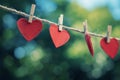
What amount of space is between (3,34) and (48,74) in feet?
2.15

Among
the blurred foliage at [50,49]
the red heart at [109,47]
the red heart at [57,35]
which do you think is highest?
the red heart at [57,35]

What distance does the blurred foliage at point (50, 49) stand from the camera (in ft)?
12.6

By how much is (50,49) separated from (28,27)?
112 inches

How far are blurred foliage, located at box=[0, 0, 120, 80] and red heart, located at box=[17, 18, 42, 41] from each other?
2657 mm

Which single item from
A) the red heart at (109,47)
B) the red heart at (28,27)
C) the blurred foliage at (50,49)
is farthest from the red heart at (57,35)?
the blurred foliage at (50,49)

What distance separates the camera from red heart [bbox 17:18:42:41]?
3.67 feet

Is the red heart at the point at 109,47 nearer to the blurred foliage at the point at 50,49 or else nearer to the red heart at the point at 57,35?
the red heart at the point at 57,35

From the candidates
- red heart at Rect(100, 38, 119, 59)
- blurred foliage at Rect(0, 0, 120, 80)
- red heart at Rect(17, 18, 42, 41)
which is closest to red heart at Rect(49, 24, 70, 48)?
red heart at Rect(17, 18, 42, 41)

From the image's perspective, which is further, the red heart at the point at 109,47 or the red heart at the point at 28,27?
the red heart at the point at 109,47

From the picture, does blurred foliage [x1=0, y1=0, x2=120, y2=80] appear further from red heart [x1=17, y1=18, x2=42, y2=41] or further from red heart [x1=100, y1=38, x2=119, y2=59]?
red heart [x1=17, y1=18, x2=42, y2=41]

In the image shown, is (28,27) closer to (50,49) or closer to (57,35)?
(57,35)

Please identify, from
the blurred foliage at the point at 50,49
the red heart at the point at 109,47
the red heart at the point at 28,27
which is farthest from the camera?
the blurred foliage at the point at 50,49

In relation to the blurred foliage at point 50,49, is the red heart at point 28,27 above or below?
above

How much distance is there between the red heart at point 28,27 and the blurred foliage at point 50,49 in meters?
2.66
